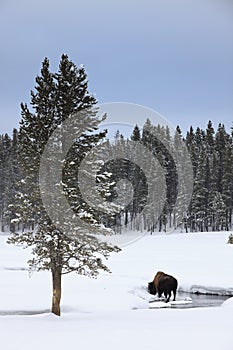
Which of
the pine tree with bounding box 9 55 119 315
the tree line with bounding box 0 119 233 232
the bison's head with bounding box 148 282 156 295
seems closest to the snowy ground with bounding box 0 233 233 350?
the bison's head with bounding box 148 282 156 295

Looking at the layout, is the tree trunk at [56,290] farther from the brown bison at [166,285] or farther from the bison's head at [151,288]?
the bison's head at [151,288]

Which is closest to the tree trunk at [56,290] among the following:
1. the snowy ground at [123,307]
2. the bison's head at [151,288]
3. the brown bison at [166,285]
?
the snowy ground at [123,307]

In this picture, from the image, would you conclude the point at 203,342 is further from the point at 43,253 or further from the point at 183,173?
the point at 183,173

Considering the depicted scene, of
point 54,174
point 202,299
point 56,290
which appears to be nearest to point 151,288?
point 202,299

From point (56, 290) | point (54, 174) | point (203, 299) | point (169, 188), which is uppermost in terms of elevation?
point (169, 188)

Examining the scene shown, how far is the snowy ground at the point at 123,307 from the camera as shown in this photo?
10.0 m

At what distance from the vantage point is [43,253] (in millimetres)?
13984

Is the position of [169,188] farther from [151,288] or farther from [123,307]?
[123,307]

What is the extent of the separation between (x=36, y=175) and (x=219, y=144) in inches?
2727

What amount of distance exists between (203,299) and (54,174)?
13.6 metres

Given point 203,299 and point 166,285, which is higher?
point 166,285

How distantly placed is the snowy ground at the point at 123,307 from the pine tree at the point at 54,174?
2.10 m

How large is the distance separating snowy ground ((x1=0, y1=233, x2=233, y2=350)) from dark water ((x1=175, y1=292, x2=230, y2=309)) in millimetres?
814

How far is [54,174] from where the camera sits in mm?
14211
